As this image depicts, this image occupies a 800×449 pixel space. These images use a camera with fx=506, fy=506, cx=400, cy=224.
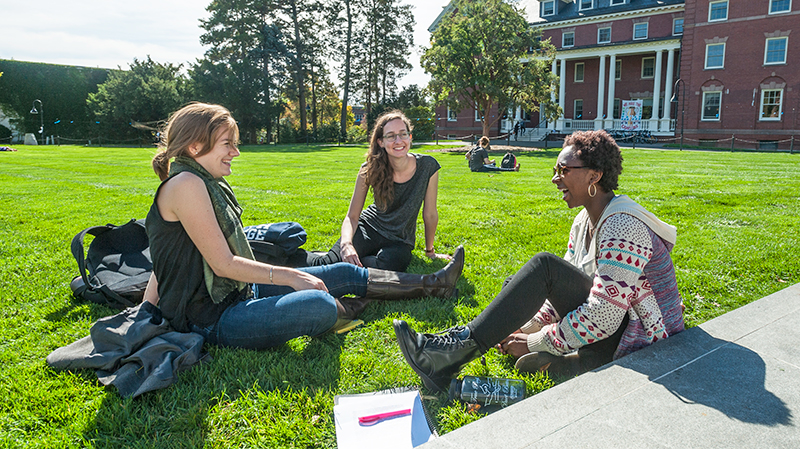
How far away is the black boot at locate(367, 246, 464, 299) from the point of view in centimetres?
370

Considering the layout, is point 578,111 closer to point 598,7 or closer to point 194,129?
point 598,7

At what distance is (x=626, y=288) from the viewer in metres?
2.37

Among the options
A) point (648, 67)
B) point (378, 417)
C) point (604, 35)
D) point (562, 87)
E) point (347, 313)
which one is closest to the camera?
point (378, 417)

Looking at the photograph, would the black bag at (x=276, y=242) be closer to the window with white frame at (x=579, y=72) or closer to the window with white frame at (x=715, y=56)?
the window with white frame at (x=715, y=56)

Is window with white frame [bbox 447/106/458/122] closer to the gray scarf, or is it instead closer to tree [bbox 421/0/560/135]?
tree [bbox 421/0/560/135]

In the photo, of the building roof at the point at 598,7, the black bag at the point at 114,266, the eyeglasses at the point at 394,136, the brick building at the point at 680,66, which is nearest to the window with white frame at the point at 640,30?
the brick building at the point at 680,66

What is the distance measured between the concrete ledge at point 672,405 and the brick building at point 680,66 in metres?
31.0

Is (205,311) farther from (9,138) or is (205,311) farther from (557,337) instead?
(9,138)

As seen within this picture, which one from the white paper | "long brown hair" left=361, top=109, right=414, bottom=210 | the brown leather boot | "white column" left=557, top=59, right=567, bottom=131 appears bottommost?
the white paper

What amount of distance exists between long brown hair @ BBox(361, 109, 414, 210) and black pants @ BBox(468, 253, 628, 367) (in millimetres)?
2239

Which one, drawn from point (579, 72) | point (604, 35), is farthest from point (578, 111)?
point (604, 35)

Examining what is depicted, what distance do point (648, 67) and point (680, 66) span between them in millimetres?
4496

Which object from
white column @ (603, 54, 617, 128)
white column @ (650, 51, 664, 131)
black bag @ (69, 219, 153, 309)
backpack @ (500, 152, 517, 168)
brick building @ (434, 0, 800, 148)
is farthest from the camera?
white column @ (603, 54, 617, 128)

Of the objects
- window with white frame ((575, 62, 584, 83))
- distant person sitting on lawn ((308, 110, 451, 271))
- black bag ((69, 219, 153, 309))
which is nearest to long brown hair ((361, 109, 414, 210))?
distant person sitting on lawn ((308, 110, 451, 271))
